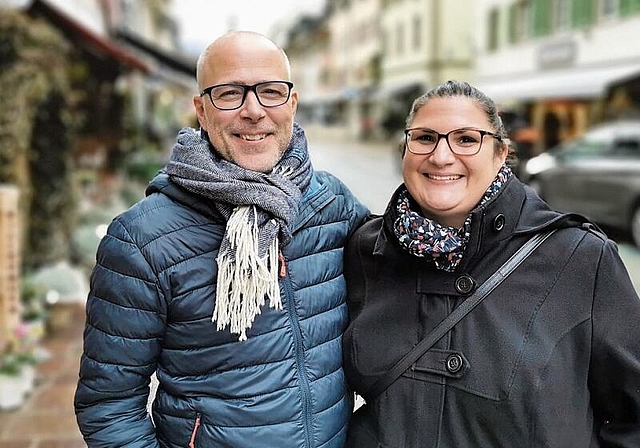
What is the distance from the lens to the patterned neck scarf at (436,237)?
164cm

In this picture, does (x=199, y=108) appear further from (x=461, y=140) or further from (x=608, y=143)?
(x=608, y=143)

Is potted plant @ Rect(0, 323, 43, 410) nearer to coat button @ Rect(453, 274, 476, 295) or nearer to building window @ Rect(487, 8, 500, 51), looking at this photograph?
coat button @ Rect(453, 274, 476, 295)

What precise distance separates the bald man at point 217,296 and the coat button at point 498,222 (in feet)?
1.53

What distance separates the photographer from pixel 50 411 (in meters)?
4.21

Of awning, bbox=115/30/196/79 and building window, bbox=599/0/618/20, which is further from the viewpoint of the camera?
building window, bbox=599/0/618/20

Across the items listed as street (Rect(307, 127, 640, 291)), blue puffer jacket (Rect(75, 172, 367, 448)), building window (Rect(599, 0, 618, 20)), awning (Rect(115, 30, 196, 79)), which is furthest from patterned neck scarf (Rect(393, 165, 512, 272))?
building window (Rect(599, 0, 618, 20))

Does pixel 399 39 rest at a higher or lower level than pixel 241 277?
higher

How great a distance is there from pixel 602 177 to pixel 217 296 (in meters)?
8.70

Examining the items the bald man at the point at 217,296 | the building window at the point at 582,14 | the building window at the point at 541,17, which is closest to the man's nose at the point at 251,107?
the bald man at the point at 217,296

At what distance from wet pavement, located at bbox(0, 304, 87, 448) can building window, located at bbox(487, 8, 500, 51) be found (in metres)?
21.2

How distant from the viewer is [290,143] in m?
1.81

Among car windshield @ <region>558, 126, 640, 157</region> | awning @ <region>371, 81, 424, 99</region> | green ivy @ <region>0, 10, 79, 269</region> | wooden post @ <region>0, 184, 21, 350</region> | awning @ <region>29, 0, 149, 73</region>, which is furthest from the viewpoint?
awning @ <region>371, 81, 424, 99</region>

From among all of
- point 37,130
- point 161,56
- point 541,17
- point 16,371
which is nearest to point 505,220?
point 16,371

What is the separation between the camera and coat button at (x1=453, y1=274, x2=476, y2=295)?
1.63m
